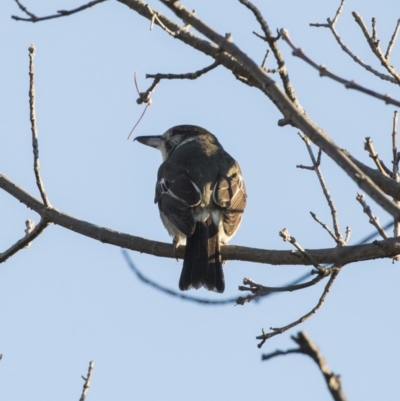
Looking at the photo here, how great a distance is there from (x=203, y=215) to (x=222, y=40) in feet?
13.4

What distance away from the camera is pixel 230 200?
7746 millimetres

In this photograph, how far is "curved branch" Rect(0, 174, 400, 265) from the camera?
18.1ft

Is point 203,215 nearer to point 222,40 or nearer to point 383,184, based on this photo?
point 383,184

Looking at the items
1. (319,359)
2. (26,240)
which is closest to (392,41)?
(26,240)

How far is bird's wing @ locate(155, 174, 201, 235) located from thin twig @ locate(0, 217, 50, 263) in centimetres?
144

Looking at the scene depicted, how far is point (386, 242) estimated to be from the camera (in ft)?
17.8

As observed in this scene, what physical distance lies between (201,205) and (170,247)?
0.91 m

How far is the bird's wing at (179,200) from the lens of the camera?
7.43 m

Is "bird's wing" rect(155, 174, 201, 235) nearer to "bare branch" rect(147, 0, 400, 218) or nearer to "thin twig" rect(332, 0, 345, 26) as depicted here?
"thin twig" rect(332, 0, 345, 26)

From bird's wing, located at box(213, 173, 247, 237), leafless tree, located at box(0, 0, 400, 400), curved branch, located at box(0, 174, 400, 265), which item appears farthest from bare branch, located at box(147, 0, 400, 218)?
bird's wing, located at box(213, 173, 247, 237)

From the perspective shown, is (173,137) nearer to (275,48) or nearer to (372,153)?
(372,153)

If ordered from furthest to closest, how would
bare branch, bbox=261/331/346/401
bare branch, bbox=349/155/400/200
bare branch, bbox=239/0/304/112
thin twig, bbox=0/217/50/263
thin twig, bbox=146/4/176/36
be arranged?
thin twig, bbox=0/217/50/263, thin twig, bbox=146/4/176/36, bare branch, bbox=349/155/400/200, bare branch, bbox=239/0/304/112, bare branch, bbox=261/331/346/401

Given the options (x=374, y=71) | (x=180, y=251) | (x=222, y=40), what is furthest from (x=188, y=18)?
(x=180, y=251)

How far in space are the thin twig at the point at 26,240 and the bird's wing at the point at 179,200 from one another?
1.44 meters
